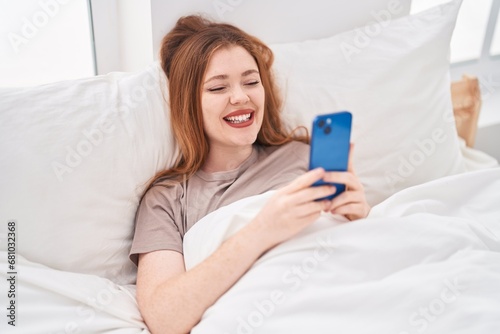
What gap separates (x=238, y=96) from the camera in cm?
103

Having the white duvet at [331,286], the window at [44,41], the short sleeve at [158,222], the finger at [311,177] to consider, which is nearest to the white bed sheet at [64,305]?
the white duvet at [331,286]

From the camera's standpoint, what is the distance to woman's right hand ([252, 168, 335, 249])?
0.83 metres

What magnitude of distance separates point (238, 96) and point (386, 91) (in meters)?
0.46

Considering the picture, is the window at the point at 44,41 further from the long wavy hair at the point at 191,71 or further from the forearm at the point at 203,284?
the forearm at the point at 203,284

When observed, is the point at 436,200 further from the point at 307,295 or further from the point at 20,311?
the point at 20,311

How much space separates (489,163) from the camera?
1.54 metres

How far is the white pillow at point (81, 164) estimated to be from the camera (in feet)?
3.01

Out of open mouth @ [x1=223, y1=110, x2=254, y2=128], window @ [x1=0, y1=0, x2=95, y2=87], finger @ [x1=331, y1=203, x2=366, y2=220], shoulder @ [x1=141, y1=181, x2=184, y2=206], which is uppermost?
window @ [x1=0, y1=0, x2=95, y2=87]

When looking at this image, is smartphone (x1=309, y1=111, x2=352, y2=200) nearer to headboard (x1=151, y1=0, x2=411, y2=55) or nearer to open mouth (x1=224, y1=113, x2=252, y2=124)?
open mouth (x1=224, y1=113, x2=252, y2=124)

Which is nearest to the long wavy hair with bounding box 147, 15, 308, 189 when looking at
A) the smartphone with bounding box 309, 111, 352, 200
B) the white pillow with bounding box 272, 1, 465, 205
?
the white pillow with bounding box 272, 1, 465, 205

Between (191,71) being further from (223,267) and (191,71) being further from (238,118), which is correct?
(223,267)

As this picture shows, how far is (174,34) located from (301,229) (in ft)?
1.76

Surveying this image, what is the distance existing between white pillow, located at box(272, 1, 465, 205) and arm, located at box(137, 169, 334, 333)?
452 mm

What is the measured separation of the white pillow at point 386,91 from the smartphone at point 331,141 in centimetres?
45
